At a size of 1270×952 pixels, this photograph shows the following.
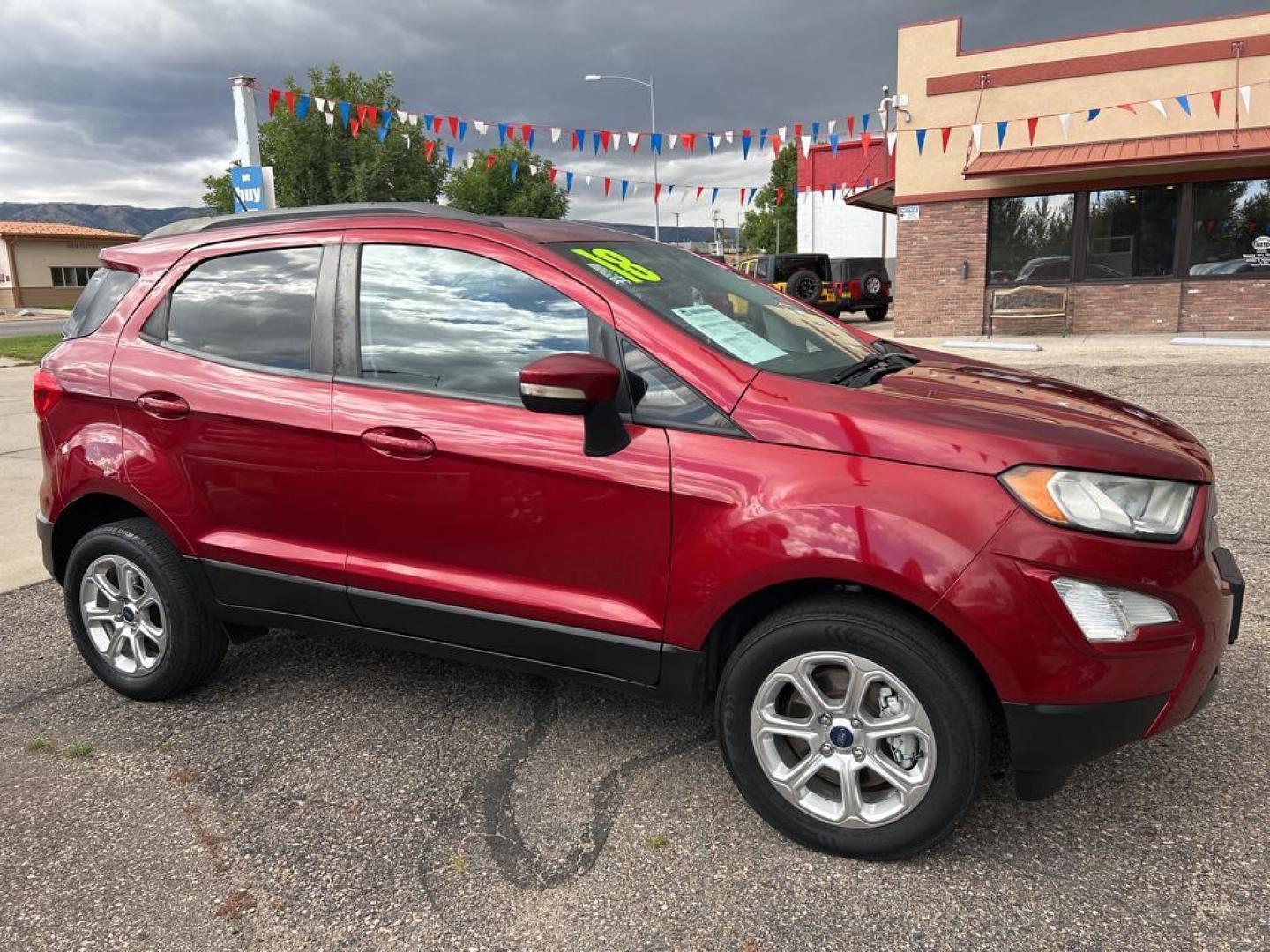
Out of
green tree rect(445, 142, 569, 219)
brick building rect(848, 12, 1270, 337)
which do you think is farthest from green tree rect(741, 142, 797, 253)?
brick building rect(848, 12, 1270, 337)

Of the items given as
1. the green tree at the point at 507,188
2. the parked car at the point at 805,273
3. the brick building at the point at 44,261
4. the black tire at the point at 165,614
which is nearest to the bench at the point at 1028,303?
the parked car at the point at 805,273

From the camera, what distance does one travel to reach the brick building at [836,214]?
36844mm

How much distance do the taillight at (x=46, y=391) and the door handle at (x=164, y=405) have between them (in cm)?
43

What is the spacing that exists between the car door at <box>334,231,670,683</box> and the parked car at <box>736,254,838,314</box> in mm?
19108

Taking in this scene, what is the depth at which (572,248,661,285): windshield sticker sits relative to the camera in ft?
9.34

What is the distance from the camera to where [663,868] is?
2.43 metres

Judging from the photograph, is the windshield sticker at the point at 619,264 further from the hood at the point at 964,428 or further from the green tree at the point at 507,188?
the green tree at the point at 507,188

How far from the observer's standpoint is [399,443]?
2.77 m

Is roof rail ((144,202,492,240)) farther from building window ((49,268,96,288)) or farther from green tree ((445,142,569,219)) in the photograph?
building window ((49,268,96,288))

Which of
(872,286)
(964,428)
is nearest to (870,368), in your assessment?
(964,428)

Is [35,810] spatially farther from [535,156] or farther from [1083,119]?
[535,156]


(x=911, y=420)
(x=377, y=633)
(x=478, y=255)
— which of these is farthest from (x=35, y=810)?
(x=911, y=420)

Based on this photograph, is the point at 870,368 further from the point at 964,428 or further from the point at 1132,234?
the point at 1132,234

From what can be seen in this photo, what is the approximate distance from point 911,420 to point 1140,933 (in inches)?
50.8
